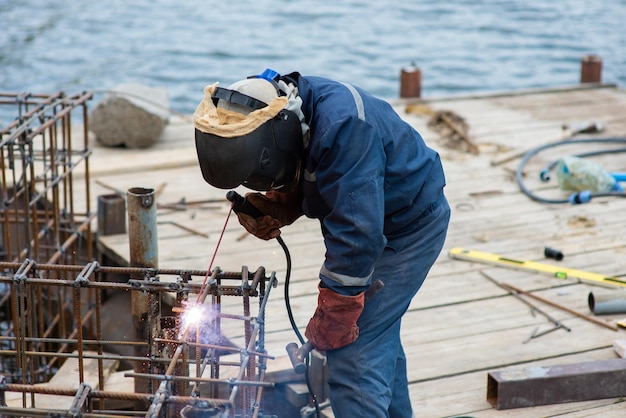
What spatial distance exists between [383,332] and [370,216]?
0.64 metres

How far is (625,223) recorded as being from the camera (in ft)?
22.1

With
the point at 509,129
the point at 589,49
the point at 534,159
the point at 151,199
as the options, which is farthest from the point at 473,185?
the point at 589,49

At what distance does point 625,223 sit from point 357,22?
14631 millimetres

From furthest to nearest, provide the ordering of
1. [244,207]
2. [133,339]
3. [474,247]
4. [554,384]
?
1. [474,247]
2. [133,339]
3. [554,384]
4. [244,207]

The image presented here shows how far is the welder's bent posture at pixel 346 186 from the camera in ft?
10.5

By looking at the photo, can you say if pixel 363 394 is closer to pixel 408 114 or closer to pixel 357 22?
pixel 408 114

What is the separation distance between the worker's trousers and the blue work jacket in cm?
30

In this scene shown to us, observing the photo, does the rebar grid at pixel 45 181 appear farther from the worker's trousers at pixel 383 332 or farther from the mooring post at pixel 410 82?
the mooring post at pixel 410 82

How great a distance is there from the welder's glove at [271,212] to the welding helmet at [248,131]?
1.70 ft

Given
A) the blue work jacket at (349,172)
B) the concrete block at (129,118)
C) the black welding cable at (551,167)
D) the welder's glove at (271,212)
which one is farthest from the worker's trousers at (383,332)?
the concrete block at (129,118)

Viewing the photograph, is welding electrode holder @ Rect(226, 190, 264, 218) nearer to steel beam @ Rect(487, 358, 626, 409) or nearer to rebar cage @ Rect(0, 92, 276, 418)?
rebar cage @ Rect(0, 92, 276, 418)

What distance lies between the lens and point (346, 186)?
3.20m

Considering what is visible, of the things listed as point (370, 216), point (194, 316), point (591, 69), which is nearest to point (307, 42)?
point (591, 69)

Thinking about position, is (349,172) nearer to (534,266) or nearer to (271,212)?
(271,212)
